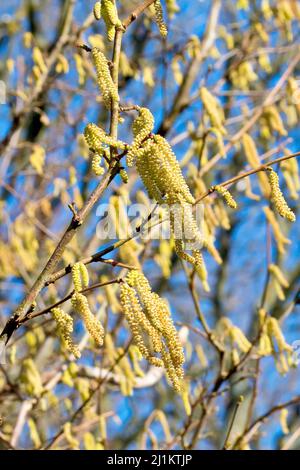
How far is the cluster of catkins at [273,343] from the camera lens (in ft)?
8.75

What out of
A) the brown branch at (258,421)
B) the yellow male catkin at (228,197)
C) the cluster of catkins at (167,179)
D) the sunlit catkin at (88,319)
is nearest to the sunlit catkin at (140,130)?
the cluster of catkins at (167,179)

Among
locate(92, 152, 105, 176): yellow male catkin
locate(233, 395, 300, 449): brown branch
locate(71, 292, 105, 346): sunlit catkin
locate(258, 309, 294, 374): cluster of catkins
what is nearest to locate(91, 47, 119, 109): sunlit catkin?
locate(92, 152, 105, 176): yellow male catkin

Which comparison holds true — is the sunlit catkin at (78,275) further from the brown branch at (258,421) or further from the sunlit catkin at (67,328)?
the brown branch at (258,421)

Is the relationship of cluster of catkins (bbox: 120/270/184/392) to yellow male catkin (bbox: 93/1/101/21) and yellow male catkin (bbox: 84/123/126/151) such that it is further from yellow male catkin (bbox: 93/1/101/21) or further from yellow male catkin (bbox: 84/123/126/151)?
yellow male catkin (bbox: 93/1/101/21)

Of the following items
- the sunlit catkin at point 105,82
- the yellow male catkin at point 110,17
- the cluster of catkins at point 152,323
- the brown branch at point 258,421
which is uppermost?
the yellow male catkin at point 110,17

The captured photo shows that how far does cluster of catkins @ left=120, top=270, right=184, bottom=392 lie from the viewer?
→ 1.39 meters

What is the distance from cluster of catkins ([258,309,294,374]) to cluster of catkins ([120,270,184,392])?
1.29 metres

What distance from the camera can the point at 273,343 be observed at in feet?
9.12

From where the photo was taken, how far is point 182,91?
4328 mm

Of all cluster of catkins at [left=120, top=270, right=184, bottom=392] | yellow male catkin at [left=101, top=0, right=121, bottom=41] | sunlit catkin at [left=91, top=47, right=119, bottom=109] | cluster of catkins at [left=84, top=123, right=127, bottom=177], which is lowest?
cluster of catkins at [left=120, top=270, right=184, bottom=392]

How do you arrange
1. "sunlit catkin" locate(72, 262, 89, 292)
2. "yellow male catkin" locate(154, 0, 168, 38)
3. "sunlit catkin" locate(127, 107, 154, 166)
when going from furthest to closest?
"yellow male catkin" locate(154, 0, 168, 38) → "sunlit catkin" locate(72, 262, 89, 292) → "sunlit catkin" locate(127, 107, 154, 166)

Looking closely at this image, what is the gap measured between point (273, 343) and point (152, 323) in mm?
1489

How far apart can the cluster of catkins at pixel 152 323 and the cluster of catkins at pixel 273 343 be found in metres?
1.29

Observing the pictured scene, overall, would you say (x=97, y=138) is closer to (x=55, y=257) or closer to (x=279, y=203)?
(x=55, y=257)
